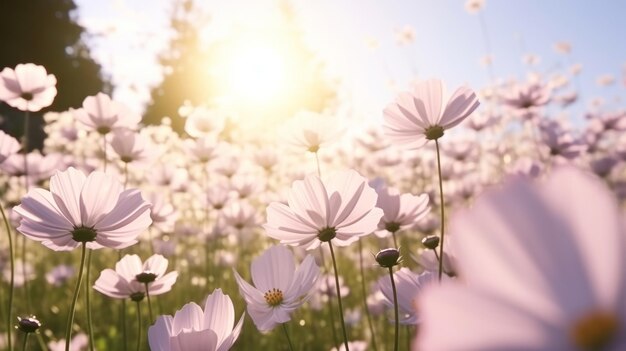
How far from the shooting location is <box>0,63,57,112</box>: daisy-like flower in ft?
6.05

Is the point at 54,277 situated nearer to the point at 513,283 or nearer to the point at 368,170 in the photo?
the point at 368,170

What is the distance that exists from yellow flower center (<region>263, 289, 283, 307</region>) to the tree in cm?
1689

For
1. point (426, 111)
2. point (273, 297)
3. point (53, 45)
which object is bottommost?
point (273, 297)

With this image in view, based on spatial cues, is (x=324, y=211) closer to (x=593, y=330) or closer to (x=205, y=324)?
(x=205, y=324)

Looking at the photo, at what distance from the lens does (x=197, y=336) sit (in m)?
0.77

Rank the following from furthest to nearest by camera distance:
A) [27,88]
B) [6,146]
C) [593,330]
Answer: [27,88] < [6,146] < [593,330]

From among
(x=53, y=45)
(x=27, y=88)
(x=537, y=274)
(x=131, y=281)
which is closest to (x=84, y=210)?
(x=131, y=281)

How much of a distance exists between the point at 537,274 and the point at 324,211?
739 mm

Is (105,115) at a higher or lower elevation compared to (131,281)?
higher

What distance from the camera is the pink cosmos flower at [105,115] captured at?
199cm

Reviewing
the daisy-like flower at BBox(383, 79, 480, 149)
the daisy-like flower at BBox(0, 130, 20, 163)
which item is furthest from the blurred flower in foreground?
the daisy-like flower at BBox(0, 130, 20, 163)

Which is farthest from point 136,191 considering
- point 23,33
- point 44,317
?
point 23,33

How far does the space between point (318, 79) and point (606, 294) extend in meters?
26.2

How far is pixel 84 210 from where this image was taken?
1.04m
